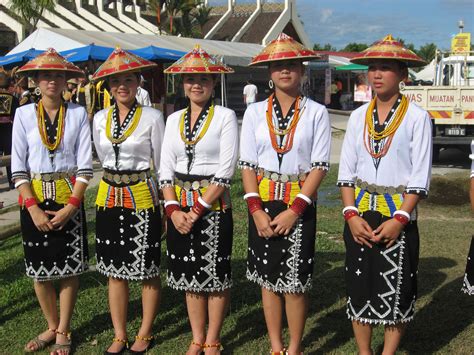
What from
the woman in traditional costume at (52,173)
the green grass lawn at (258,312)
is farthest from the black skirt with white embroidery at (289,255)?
the woman in traditional costume at (52,173)

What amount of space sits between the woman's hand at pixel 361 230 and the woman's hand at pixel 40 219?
6.09 feet

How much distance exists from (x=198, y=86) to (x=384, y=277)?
1550mm

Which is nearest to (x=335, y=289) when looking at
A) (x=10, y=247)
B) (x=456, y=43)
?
(x=10, y=247)

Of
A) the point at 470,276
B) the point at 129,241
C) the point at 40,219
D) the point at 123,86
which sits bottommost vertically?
the point at 470,276

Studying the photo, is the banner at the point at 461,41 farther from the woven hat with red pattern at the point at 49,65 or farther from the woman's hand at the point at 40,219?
the woman's hand at the point at 40,219

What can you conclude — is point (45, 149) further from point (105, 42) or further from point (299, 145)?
point (105, 42)

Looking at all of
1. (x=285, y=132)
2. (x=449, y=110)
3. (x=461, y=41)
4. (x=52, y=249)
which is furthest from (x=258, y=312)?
(x=461, y=41)

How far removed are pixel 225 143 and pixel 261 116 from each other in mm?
270

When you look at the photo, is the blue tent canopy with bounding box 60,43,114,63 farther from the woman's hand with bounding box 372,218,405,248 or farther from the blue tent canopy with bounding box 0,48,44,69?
the woman's hand with bounding box 372,218,405,248

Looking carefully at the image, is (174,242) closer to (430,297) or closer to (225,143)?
(225,143)

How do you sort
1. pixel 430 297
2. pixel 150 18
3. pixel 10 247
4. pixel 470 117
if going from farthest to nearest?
pixel 150 18
pixel 470 117
pixel 10 247
pixel 430 297

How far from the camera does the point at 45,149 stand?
4059 millimetres

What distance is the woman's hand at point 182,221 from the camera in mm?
3799

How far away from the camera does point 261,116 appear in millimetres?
3764
